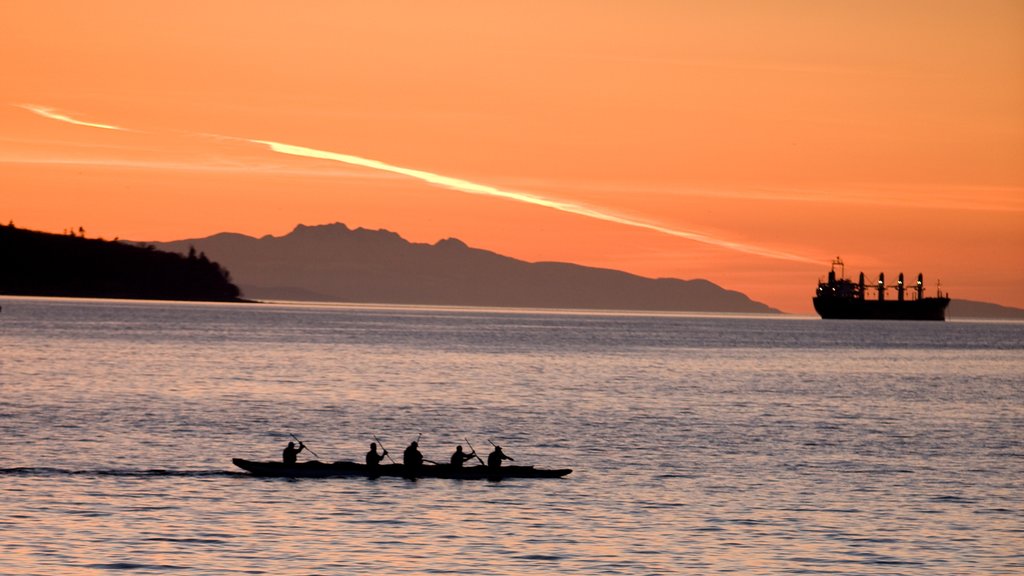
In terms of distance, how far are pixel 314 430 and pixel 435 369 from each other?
200 feet

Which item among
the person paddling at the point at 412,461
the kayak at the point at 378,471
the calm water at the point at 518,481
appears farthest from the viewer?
the person paddling at the point at 412,461

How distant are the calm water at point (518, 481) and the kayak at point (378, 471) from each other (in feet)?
1.58

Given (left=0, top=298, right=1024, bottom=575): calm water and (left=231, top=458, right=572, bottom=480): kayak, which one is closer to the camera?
(left=0, top=298, right=1024, bottom=575): calm water

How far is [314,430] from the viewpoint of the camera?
70000 mm

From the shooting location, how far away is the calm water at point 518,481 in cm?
3578

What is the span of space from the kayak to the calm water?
48cm

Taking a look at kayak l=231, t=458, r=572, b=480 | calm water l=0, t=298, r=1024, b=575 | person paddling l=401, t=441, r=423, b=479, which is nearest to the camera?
calm water l=0, t=298, r=1024, b=575

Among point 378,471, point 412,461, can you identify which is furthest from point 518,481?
point 378,471

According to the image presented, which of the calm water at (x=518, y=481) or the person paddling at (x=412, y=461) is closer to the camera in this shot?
the calm water at (x=518, y=481)

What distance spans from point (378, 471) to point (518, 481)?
485 cm

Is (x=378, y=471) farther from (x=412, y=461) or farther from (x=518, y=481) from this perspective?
(x=518, y=481)

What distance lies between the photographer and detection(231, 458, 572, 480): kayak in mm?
49406

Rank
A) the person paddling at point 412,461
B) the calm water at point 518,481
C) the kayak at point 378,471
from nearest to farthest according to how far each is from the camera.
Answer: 1. the calm water at point 518,481
2. the kayak at point 378,471
3. the person paddling at point 412,461

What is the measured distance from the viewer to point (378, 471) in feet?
164
